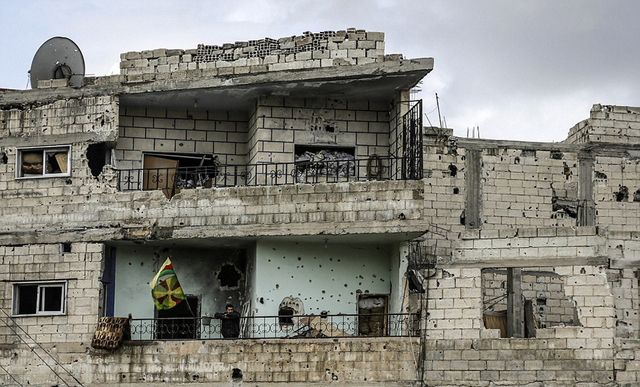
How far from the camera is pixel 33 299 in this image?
22922 mm

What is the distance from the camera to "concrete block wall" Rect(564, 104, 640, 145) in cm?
2703

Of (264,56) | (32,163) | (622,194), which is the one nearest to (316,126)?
(264,56)

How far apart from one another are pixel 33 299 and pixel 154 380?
303cm

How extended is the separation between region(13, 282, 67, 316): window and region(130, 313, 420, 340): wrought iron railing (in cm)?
151

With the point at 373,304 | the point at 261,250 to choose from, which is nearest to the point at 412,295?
the point at 373,304

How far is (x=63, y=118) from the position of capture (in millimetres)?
23312

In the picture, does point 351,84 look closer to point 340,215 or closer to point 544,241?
point 340,215

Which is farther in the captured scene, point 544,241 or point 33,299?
point 33,299

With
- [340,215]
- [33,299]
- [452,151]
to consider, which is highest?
[452,151]

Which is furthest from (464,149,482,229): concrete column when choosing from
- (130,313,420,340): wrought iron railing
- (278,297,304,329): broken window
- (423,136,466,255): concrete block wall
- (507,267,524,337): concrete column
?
(278,297,304,329): broken window

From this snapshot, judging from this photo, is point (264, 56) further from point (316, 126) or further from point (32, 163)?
point (32, 163)

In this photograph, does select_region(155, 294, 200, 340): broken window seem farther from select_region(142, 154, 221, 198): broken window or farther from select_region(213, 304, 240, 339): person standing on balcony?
select_region(142, 154, 221, 198): broken window

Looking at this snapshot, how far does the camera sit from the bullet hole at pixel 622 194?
27.0 meters

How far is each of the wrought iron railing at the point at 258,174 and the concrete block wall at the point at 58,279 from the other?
1777 mm
